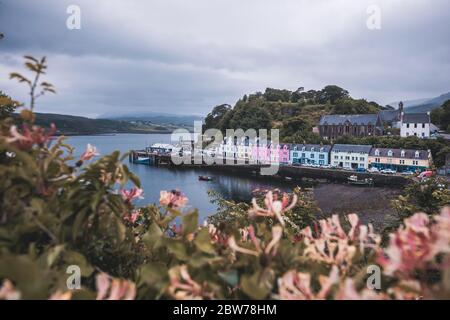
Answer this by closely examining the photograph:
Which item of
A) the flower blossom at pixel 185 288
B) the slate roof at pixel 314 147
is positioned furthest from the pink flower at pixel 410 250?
the slate roof at pixel 314 147

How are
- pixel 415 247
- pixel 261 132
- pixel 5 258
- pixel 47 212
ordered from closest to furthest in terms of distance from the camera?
pixel 5 258 → pixel 415 247 → pixel 47 212 → pixel 261 132

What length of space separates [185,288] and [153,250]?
65 cm

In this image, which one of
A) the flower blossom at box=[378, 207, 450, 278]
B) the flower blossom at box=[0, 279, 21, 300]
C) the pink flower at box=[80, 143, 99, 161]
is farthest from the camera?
the pink flower at box=[80, 143, 99, 161]

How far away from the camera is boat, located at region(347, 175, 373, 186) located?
50.1 m

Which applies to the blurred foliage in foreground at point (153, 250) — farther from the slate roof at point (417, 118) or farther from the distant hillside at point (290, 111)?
the slate roof at point (417, 118)

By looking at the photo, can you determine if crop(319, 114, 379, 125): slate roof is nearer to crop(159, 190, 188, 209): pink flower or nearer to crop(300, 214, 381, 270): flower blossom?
crop(159, 190, 188, 209): pink flower

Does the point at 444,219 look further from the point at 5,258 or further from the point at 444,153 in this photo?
the point at 444,153

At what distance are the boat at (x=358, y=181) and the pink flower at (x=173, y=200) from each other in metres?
51.8

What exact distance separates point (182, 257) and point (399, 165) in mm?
60049

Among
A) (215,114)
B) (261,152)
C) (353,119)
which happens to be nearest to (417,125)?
(353,119)

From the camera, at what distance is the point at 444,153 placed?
53062mm

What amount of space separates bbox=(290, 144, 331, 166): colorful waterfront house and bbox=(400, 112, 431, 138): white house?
60.1 ft

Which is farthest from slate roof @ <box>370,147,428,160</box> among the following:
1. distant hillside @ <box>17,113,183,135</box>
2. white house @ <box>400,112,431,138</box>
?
distant hillside @ <box>17,113,183,135</box>
